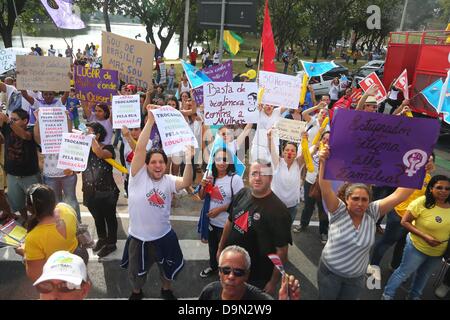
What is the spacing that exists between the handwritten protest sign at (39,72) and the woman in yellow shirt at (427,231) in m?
5.54

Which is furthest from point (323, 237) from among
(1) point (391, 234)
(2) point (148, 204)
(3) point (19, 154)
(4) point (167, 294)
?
(3) point (19, 154)

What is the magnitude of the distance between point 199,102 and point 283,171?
2.74m

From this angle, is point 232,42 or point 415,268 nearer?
point 415,268

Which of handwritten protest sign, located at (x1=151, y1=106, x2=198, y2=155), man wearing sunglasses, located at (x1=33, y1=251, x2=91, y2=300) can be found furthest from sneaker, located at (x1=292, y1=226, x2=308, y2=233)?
man wearing sunglasses, located at (x1=33, y1=251, x2=91, y2=300)

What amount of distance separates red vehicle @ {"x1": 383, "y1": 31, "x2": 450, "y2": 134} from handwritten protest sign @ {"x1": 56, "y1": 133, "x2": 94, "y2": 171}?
9.59 m

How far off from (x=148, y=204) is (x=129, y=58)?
347 centimetres

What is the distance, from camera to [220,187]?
400 centimetres

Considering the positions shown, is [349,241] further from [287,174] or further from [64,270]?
[64,270]

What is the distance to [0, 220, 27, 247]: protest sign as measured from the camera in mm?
3186

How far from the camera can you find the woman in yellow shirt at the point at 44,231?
2.91 metres

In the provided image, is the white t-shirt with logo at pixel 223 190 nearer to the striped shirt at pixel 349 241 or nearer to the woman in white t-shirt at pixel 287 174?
the woman in white t-shirt at pixel 287 174
